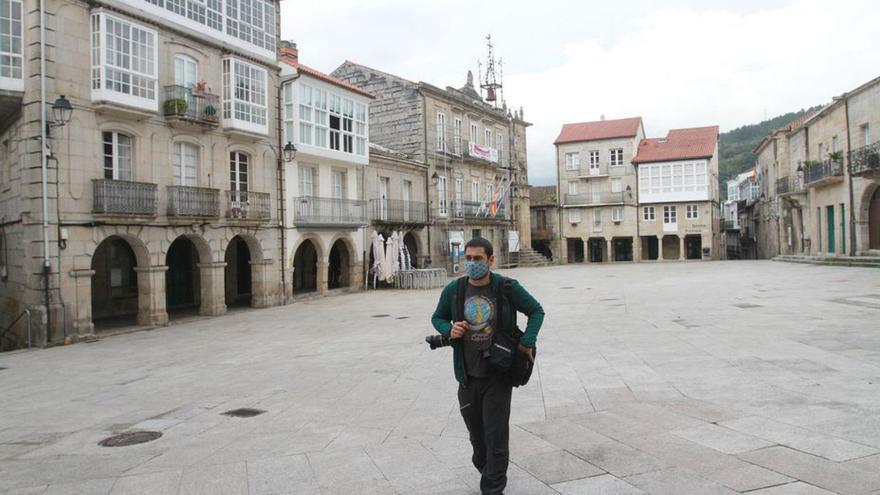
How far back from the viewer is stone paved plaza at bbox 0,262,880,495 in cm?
463

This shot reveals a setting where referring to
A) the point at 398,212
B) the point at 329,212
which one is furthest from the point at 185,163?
the point at 398,212

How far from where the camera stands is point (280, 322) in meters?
16.5

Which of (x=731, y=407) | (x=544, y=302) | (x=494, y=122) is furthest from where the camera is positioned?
(x=494, y=122)

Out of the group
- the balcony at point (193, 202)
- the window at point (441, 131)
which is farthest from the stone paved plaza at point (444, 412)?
the window at point (441, 131)

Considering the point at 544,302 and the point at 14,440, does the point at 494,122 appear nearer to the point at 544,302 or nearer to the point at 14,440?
the point at 544,302

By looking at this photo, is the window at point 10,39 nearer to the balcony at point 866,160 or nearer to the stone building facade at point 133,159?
the stone building facade at point 133,159

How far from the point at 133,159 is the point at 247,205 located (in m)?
4.03

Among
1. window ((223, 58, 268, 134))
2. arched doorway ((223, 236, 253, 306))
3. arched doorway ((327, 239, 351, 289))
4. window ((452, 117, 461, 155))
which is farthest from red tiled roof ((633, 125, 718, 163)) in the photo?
window ((223, 58, 268, 134))

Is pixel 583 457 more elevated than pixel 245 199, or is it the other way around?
pixel 245 199

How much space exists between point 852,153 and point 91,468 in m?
33.7

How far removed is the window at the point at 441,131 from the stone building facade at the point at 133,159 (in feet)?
42.8

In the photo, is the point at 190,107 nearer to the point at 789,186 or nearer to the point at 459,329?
the point at 459,329

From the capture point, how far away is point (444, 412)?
663cm

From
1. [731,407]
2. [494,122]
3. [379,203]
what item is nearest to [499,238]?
[494,122]
